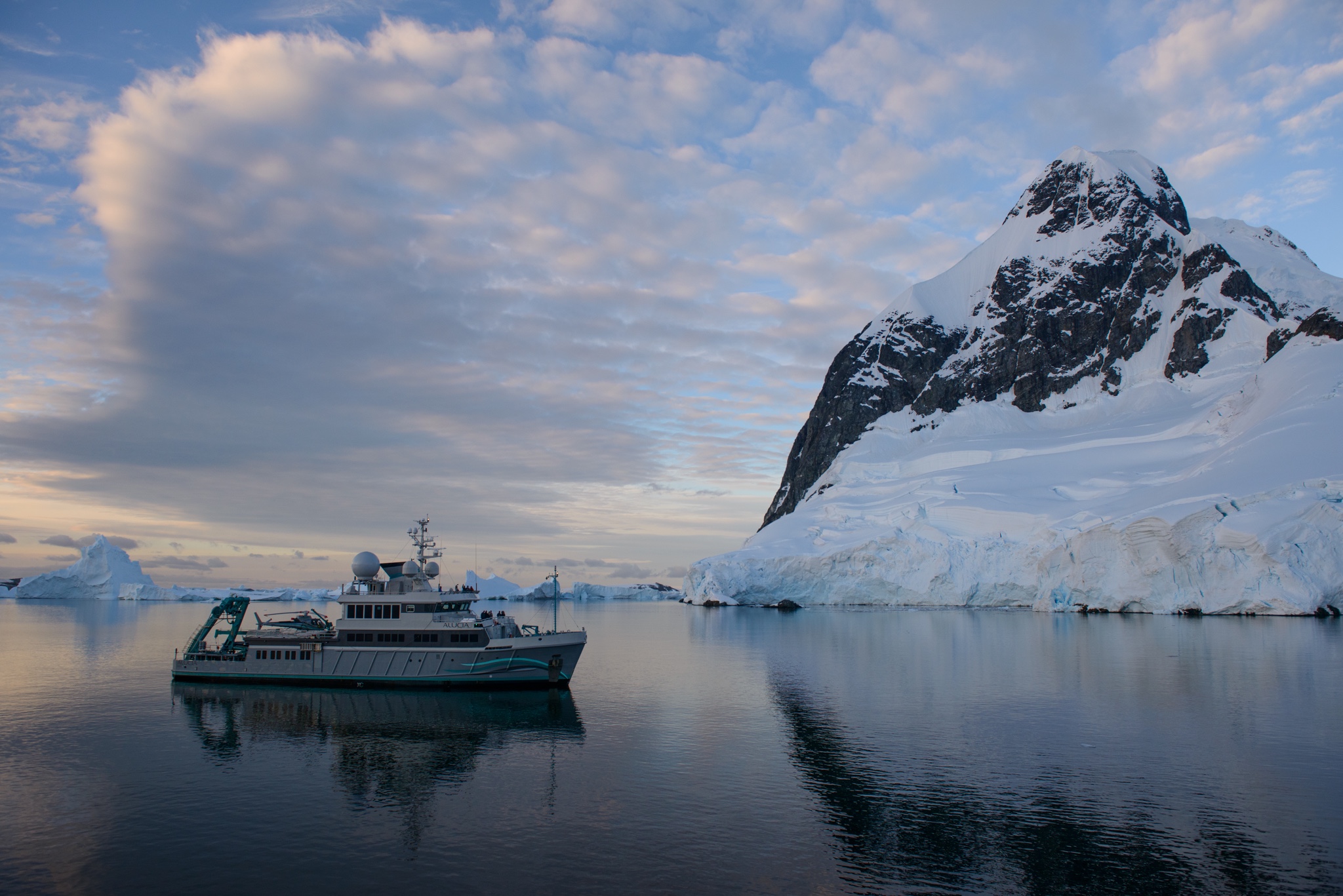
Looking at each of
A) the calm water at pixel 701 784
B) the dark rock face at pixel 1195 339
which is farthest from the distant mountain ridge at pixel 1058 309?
the calm water at pixel 701 784

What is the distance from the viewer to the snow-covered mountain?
83.6 m

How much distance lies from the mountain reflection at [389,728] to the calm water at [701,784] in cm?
18

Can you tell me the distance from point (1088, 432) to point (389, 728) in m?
133

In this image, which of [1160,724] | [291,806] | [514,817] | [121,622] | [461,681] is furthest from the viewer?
[121,622]

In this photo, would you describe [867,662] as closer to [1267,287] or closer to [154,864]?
[154,864]

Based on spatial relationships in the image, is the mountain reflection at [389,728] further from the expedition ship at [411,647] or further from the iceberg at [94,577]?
the iceberg at [94,577]

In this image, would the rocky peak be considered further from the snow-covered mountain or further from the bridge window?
the bridge window

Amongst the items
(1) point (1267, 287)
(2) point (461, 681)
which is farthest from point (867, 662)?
(1) point (1267, 287)

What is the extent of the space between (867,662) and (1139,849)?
109ft

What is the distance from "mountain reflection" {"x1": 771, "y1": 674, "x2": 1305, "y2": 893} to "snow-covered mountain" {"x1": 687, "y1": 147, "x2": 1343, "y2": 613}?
235 feet

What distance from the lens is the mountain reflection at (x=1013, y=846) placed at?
636 inches

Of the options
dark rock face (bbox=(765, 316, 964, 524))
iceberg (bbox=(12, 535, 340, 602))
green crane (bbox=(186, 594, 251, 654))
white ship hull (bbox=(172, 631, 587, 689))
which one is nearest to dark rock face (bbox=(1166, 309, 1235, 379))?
dark rock face (bbox=(765, 316, 964, 524))

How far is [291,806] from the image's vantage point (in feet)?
71.4

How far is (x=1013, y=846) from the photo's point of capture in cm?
1811
